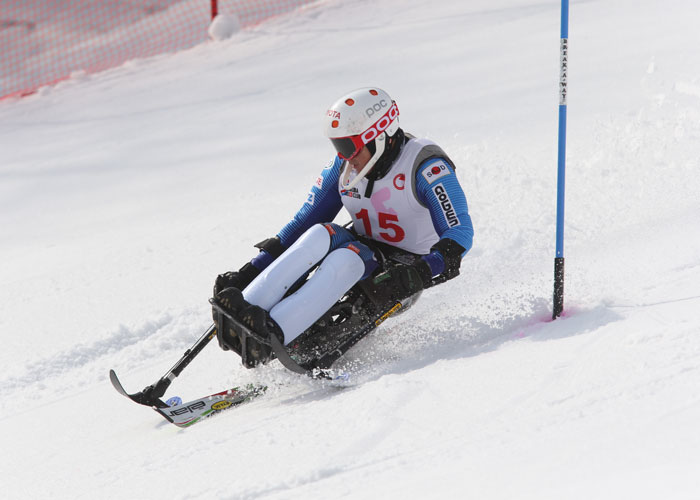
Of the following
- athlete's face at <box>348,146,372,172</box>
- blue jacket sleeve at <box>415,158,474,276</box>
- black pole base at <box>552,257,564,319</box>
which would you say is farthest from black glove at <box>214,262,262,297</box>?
black pole base at <box>552,257,564,319</box>

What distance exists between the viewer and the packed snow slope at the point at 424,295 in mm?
2656

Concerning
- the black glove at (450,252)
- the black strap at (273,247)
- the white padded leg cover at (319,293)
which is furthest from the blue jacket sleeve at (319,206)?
the black glove at (450,252)

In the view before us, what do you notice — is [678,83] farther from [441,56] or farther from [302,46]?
[302,46]

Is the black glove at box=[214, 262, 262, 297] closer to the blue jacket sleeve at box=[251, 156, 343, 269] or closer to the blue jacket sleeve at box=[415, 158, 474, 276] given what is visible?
the blue jacket sleeve at box=[251, 156, 343, 269]

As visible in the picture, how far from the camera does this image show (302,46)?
11.6m

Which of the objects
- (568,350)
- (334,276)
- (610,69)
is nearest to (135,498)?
(334,276)

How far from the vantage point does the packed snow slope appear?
2656mm

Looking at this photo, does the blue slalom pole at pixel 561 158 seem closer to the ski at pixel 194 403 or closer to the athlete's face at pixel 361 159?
the athlete's face at pixel 361 159

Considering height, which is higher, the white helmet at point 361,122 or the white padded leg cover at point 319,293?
the white helmet at point 361,122

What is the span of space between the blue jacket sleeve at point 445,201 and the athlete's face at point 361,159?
0.26 meters

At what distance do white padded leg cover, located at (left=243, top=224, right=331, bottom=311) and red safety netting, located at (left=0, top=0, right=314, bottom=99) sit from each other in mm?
9584

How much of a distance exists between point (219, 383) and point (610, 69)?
585 centimetres

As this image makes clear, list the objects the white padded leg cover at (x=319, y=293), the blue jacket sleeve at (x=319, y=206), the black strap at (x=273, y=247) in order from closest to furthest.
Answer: the white padded leg cover at (x=319, y=293) → the black strap at (x=273, y=247) → the blue jacket sleeve at (x=319, y=206)

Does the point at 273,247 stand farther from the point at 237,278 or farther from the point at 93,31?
the point at 93,31
